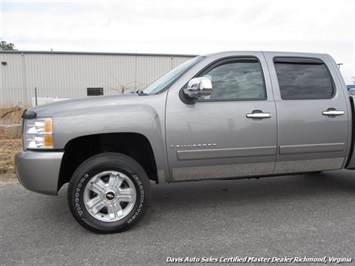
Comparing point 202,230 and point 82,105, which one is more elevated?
point 82,105

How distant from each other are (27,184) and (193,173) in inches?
67.6

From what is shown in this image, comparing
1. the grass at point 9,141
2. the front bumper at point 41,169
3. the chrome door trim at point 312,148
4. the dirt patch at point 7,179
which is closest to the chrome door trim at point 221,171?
the chrome door trim at point 312,148

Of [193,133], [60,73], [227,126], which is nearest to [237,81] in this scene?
[227,126]

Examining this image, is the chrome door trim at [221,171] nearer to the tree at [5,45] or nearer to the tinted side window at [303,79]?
the tinted side window at [303,79]

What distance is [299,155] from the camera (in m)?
3.96

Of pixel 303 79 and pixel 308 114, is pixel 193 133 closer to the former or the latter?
pixel 308 114

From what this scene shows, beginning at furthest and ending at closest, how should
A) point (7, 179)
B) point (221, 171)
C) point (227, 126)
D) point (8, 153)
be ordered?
point (8, 153) → point (7, 179) → point (221, 171) → point (227, 126)

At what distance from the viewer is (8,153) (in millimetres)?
7480

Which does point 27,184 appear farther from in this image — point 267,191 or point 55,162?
point 267,191

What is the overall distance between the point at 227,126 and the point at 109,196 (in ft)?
4.78

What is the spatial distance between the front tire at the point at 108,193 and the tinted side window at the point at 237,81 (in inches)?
48.0

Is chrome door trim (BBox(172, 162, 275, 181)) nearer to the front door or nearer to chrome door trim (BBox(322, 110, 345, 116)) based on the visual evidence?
the front door

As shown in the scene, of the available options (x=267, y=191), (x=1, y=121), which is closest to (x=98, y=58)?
(x=1, y=121)

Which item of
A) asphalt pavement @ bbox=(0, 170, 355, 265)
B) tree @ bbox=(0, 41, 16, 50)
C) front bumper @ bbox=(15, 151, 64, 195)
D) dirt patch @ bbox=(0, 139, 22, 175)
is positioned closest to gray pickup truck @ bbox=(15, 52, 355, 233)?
front bumper @ bbox=(15, 151, 64, 195)
